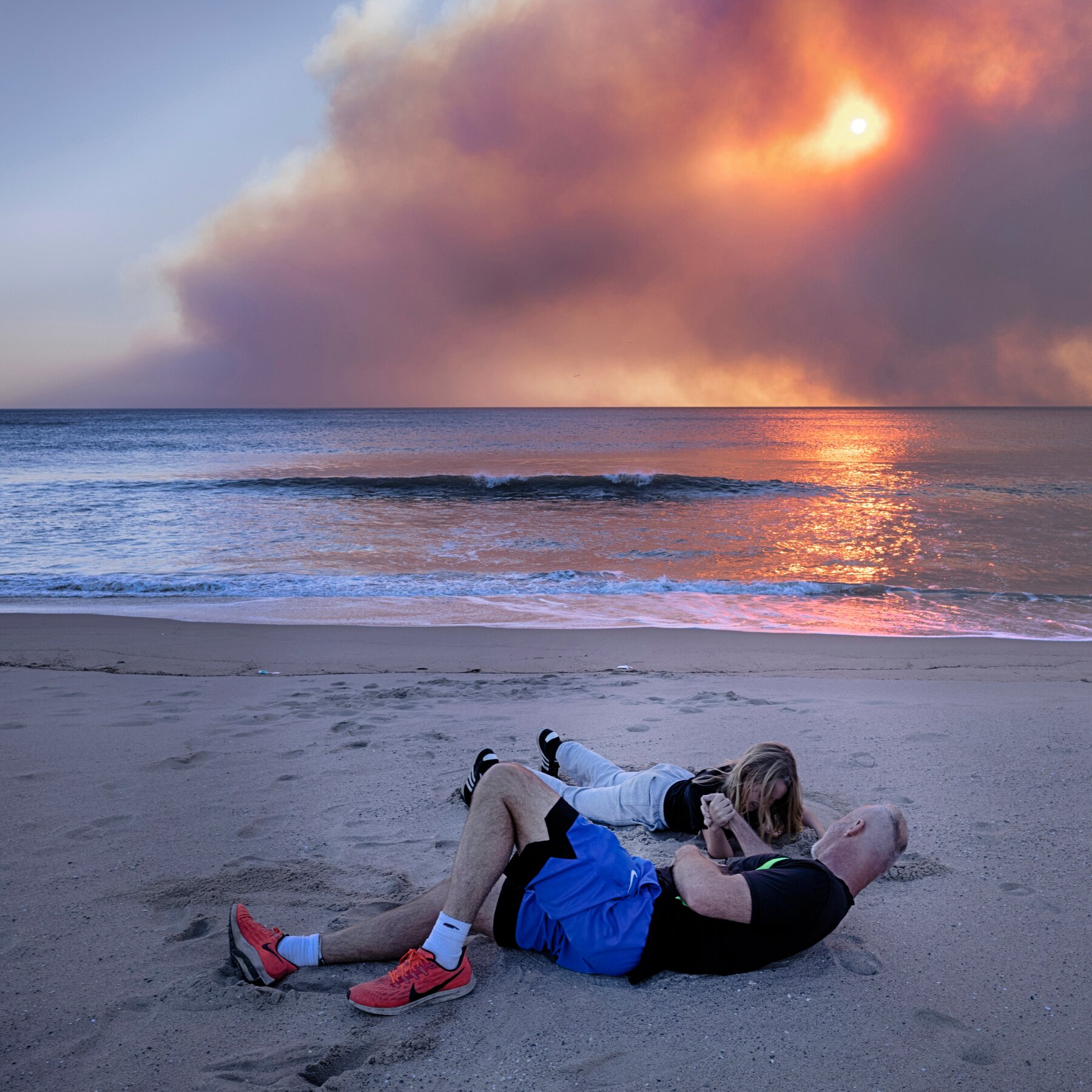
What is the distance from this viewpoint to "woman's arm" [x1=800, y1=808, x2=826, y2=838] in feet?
11.9

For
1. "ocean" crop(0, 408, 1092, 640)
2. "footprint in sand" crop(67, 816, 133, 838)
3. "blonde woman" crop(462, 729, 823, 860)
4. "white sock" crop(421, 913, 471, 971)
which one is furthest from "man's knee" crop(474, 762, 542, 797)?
"ocean" crop(0, 408, 1092, 640)

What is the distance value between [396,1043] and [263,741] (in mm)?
2931

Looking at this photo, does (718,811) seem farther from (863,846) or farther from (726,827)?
(863,846)

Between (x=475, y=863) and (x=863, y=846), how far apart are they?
5.08ft

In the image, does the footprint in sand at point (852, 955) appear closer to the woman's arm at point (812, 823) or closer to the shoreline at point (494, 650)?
the woman's arm at point (812, 823)

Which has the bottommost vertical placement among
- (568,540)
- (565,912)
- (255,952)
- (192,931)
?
(192,931)

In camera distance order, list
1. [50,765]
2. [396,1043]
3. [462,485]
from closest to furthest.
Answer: [396,1043]
[50,765]
[462,485]

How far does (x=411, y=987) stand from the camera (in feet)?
8.51

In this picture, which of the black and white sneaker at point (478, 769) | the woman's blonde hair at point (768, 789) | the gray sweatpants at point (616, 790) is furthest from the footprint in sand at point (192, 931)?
the woman's blonde hair at point (768, 789)

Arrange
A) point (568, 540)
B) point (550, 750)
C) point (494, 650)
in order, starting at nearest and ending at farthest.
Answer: point (550, 750) < point (494, 650) < point (568, 540)

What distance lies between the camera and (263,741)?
5008 millimetres

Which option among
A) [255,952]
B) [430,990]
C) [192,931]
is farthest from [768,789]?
[192,931]

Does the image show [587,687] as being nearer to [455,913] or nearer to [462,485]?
[455,913]

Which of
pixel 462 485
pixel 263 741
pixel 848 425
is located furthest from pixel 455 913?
pixel 848 425
